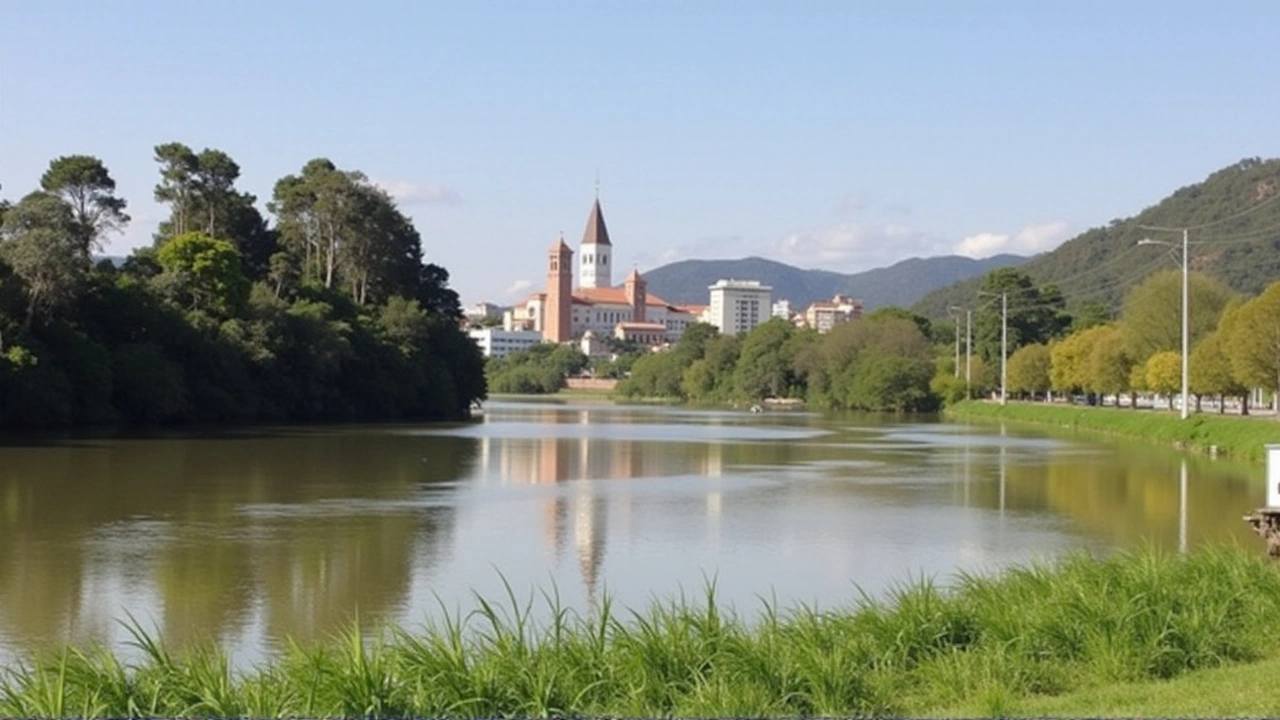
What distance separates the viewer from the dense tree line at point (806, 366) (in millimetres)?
96688

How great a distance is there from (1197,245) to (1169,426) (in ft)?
311

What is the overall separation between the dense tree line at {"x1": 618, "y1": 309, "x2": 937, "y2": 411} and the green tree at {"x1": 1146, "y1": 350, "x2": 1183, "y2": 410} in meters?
34.4

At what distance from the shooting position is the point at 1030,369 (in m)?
87.4

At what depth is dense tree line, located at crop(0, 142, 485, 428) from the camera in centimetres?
4756

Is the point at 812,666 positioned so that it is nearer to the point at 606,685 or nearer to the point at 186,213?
the point at 606,685

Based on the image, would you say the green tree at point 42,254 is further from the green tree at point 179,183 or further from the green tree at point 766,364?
the green tree at point 766,364

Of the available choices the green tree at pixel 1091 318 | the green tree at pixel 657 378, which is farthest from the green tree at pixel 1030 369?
the green tree at pixel 657 378

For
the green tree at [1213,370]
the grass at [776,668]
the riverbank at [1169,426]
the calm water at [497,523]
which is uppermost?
the green tree at [1213,370]

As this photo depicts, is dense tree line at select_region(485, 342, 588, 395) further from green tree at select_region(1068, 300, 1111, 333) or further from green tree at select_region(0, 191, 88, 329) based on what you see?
green tree at select_region(0, 191, 88, 329)

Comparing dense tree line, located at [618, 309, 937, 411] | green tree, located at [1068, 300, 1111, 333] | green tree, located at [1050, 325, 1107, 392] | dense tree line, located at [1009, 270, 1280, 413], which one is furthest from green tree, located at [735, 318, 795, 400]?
green tree, located at [1050, 325, 1107, 392]

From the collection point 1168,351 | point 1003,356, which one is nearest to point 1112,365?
point 1168,351

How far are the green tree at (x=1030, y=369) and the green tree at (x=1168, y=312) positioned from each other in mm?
17516

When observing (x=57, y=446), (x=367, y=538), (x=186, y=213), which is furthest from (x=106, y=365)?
(x=367, y=538)

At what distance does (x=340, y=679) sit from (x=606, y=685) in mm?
1607
